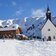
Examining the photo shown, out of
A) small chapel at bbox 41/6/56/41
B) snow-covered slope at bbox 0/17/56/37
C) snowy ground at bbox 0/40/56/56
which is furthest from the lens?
snow-covered slope at bbox 0/17/56/37

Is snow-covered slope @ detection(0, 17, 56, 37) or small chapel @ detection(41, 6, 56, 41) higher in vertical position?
snow-covered slope @ detection(0, 17, 56, 37)

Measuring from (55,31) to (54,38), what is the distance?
2546 millimetres

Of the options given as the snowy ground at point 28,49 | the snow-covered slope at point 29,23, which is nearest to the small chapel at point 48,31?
the snow-covered slope at point 29,23

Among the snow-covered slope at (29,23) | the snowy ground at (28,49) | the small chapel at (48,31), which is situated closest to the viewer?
the snowy ground at (28,49)

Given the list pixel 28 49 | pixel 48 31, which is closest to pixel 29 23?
pixel 48 31

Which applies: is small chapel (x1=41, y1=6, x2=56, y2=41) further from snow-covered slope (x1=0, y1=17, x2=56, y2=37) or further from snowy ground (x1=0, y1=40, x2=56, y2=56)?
snowy ground (x1=0, y1=40, x2=56, y2=56)

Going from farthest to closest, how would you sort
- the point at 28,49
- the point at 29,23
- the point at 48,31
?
the point at 29,23 < the point at 48,31 < the point at 28,49

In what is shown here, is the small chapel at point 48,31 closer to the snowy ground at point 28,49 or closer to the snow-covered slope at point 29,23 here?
the snow-covered slope at point 29,23

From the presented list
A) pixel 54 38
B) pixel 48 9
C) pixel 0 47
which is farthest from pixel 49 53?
pixel 48 9

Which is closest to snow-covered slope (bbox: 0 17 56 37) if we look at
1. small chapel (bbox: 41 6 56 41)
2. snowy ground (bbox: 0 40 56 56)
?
small chapel (bbox: 41 6 56 41)

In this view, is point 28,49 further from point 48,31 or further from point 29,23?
point 29,23

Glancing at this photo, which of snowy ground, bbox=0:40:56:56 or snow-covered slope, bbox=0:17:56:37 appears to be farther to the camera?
snow-covered slope, bbox=0:17:56:37

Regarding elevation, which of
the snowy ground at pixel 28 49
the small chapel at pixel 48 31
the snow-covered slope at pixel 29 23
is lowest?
the snowy ground at pixel 28 49

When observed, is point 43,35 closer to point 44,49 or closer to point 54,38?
point 54,38
